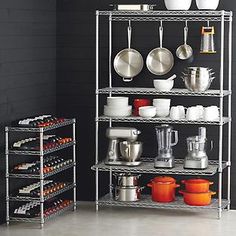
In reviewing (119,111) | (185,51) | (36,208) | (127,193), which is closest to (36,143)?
(36,208)

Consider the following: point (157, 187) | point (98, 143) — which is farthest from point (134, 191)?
point (98, 143)

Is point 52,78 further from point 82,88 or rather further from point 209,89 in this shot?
point 209,89

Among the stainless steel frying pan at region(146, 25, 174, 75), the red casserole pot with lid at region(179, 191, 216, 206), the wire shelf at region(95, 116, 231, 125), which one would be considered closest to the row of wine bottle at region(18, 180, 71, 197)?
the wire shelf at region(95, 116, 231, 125)

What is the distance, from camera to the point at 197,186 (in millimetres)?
7406

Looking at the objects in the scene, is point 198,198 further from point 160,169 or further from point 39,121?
point 39,121

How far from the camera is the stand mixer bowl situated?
295 inches

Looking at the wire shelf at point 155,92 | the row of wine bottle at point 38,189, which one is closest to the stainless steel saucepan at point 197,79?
the wire shelf at point 155,92

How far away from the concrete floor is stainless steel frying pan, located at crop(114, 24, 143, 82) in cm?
122

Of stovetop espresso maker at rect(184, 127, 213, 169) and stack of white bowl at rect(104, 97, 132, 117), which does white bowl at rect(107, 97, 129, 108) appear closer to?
stack of white bowl at rect(104, 97, 132, 117)

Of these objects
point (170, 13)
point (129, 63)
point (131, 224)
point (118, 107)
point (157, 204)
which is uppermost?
point (170, 13)

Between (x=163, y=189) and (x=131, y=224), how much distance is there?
1.73ft

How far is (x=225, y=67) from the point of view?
301 inches

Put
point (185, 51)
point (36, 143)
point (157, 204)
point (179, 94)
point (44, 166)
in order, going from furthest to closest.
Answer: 1. point (185, 51)
2. point (157, 204)
3. point (179, 94)
4. point (36, 143)
5. point (44, 166)

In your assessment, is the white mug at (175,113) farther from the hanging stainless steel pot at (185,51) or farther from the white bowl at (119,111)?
the hanging stainless steel pot at (185,51)
